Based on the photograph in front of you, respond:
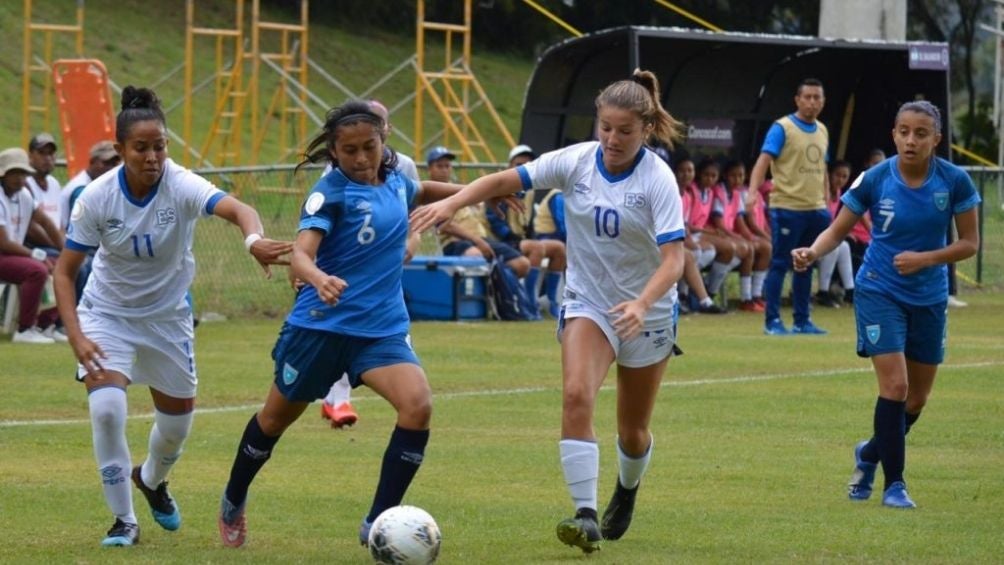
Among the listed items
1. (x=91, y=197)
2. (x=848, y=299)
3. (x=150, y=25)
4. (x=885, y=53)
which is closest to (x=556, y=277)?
(x=848, y=299)

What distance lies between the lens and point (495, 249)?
65.9 feet

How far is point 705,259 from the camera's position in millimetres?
21297

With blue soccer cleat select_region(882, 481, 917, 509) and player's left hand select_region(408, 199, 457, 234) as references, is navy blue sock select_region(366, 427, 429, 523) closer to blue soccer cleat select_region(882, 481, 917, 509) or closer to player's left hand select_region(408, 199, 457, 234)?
player's left hand select_region(408, 199, 457, 234)

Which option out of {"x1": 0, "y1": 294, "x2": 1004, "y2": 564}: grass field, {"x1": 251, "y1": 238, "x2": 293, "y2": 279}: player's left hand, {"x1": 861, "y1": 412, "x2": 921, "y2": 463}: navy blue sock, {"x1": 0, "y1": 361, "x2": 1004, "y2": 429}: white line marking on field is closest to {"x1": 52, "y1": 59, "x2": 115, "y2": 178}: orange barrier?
{"x1": 0, "y1": 294, "x2": 1004, "y2": 564}: grass field

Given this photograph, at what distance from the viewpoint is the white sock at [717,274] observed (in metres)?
21.5

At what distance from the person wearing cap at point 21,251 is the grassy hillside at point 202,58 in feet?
59.9

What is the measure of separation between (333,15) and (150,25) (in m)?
7.06

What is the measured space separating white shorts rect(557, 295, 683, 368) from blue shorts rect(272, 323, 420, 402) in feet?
2.56

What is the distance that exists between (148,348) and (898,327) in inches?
142

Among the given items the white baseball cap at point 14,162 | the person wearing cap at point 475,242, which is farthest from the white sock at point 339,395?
the person wearing cap at point 475,242

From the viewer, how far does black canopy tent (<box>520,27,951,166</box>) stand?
22.9 metres

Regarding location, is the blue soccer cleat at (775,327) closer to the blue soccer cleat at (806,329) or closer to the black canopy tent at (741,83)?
the blue soccer cleat at (806,329)

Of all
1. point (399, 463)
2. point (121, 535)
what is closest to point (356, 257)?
point (399, 463)

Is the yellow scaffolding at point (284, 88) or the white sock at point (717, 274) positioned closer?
the white sock at point (717, 274)
